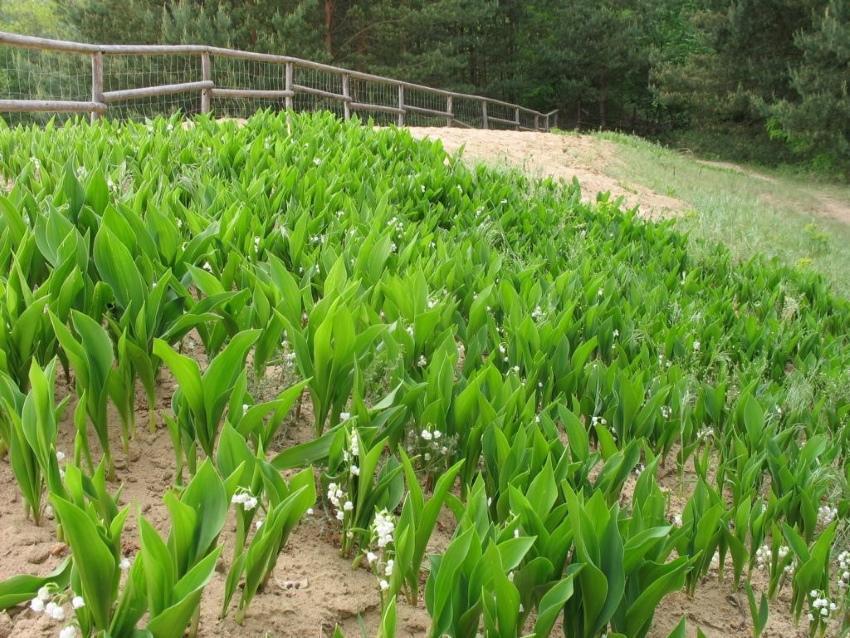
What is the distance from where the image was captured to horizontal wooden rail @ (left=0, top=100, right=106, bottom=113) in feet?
24.1

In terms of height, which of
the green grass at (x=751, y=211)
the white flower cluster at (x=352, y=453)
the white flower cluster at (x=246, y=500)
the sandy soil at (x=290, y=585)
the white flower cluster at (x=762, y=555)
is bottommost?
the green grass at (x=751, y=211)

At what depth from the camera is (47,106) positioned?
790cm

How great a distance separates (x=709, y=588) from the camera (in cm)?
230

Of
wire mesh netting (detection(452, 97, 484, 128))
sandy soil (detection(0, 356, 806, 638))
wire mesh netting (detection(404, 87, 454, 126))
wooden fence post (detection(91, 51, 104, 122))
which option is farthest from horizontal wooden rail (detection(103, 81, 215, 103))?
wire mesh netting (detection(452, 97, 484, 128))

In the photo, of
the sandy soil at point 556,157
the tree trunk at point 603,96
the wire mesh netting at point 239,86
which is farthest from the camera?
the tree trunk at point 603,96

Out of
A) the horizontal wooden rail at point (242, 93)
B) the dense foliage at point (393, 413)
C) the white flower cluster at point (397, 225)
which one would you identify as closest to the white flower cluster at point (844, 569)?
the dense foliage at point (393, 413)

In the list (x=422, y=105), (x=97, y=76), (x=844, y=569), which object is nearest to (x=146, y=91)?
(x=97, y=76)

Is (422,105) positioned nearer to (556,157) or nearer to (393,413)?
(556,157)

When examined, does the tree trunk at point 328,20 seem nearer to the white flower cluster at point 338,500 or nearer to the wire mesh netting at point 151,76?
the wire mesh netting at point 151,76

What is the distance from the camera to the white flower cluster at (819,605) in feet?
6.57

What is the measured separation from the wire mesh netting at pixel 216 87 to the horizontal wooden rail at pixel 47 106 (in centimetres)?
461

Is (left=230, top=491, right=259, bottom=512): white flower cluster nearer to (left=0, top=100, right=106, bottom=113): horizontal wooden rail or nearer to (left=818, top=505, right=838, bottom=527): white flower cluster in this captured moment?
(left=818, top=505, right=838, bottom=527): white flower cluster

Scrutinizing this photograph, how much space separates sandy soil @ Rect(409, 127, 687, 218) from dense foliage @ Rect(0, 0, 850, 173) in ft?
30.5

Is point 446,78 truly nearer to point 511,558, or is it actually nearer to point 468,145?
point 468,145
